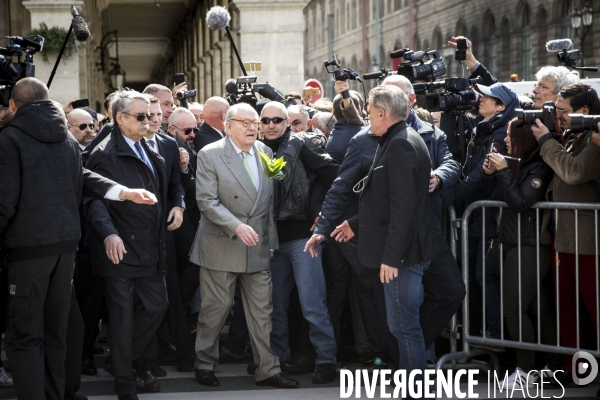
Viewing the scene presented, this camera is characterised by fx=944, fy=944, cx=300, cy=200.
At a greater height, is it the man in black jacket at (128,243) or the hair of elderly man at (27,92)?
the hair of elderly man at (27,92)

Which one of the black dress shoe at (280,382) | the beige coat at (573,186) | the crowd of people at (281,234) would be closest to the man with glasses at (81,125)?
the crowd of people at (281,234)

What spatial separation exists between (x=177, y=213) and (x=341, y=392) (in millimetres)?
1640

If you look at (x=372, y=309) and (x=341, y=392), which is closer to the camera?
(x=341, y=392)

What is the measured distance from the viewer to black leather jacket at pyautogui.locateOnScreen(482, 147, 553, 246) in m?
6.26

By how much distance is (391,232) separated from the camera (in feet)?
18.1

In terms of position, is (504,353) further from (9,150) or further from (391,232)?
(9,150)

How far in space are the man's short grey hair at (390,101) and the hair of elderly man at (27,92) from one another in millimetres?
1958

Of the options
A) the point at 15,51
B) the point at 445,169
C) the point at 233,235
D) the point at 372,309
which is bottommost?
the point at 372,309

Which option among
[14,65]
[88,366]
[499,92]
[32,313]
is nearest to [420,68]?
[499,92]

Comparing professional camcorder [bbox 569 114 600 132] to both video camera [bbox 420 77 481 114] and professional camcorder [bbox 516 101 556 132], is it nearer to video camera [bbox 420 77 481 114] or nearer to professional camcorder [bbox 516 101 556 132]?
professional camcorder [bbox 516 101 556 132]

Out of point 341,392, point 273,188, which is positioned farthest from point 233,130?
point 341,392

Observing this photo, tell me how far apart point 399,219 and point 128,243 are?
5.69 feet

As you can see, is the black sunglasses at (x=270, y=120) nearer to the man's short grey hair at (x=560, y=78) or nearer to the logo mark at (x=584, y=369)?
the man's short grey hair at (x=560, y=78)

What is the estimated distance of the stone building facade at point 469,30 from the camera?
3597 centimetres
